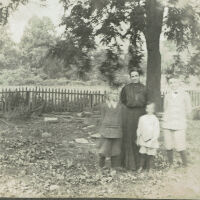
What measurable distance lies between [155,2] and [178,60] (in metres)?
1.48

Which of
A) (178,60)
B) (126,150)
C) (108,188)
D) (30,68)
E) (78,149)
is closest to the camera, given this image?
(108,188)

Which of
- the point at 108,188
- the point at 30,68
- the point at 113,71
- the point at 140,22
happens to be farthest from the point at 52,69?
the point at 108,188

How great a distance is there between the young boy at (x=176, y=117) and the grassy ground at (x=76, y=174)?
385 millimetres

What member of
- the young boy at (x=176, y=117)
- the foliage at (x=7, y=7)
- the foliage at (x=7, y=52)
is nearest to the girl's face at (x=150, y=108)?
the young boy at (x=176, y=117)

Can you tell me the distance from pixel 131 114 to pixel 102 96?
1240mm

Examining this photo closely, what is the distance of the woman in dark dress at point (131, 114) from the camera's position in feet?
18.1

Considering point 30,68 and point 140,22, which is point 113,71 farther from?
point 30,68

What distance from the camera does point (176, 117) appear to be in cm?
567

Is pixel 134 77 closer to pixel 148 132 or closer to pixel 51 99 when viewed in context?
pixel 148 132

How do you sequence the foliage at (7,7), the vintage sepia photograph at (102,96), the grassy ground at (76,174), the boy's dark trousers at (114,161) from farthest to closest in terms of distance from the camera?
the foliage at (7,7) < the boy's dark trousers at (114,161) < the vintage sepia photograph at (102,96) < the grassy ground at (76,174)

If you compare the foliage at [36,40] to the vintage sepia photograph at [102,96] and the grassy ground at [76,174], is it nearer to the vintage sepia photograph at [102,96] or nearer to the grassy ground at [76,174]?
the vintage sepia photograph at [102,96]

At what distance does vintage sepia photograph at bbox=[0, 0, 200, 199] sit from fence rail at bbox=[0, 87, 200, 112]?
0.04m

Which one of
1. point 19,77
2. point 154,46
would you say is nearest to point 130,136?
point 19,77

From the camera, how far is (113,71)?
6.89 meters
